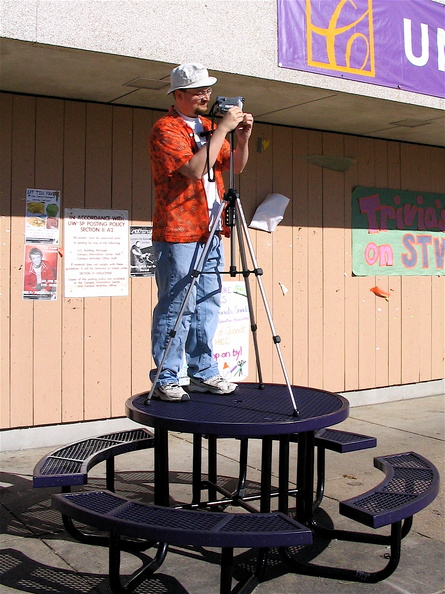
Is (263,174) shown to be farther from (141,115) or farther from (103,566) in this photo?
(103,566)

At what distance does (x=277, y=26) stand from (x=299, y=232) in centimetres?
217

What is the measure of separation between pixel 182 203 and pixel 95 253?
2.12 m

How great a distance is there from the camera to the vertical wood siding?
5688 mm

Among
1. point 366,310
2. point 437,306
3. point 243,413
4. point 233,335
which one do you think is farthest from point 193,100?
point 437,306

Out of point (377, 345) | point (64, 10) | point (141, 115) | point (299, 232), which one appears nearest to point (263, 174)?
point (299, 232)

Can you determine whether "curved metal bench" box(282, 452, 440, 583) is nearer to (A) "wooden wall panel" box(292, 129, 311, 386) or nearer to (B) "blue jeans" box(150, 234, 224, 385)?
(B) "blue jeans" box(150, 234, 224, 385)

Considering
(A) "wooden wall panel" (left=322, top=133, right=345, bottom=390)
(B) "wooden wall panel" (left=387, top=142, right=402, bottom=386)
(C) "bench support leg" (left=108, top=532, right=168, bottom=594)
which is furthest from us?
(B) "wooden wall panel" (left=387, top=142, right=402, bottom=386)

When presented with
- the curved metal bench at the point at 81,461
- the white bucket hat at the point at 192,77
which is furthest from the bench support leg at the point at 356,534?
the white bucket hat at the point at 192,77

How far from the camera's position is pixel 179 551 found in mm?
3814

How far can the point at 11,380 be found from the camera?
5.65 meters

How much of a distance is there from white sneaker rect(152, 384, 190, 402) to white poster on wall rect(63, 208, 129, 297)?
215 centimetres

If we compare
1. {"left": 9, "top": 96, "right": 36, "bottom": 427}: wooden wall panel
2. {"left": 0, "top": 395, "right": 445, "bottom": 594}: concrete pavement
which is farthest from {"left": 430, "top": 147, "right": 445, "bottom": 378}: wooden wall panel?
{"left": 9, "top": 96, "right": 36, "bottom": 427}: wooden wall panel

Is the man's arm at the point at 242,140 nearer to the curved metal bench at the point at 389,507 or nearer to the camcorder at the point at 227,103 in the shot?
the camcorder at the point at 227,103

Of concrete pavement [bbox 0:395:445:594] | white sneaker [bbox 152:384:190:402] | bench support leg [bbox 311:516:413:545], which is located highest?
white sneaker [bbox 152:384:190:402]
